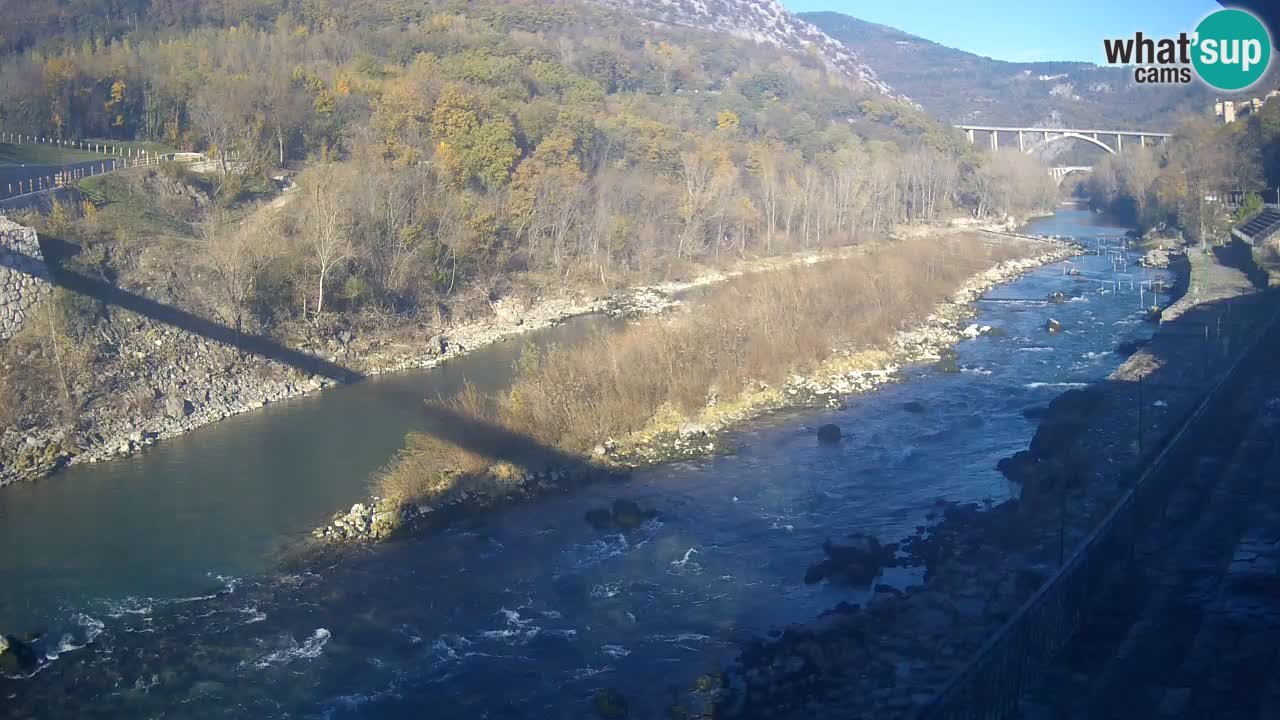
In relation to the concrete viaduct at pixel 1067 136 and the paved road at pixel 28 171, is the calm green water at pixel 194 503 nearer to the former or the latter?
the paved road at pixel 28 171

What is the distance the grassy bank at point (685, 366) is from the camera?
12.0 m

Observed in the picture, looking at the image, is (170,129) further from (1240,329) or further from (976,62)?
(976,62)

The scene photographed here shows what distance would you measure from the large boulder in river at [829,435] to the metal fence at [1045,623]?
4586 mm

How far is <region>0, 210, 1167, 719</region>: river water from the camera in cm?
731

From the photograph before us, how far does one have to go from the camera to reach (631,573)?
8.98 m

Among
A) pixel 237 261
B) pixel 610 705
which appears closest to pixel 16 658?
pixel 610 705

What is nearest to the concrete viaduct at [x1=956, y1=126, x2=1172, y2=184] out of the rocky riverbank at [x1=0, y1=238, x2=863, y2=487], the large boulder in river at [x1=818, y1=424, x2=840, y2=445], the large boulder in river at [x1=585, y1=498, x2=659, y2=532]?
the rocky riverbank at [x1=0, y1=238, x2=863, y2=487]

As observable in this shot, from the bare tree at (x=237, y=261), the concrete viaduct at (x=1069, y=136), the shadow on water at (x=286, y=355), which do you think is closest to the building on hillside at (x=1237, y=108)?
the concrete viaduct at (x=1069, y=136)

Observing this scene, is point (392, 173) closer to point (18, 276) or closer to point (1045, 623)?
point (18, 276)

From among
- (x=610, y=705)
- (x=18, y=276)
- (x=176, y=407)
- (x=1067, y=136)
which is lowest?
(x=610, y=705)

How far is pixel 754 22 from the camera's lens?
260 ft

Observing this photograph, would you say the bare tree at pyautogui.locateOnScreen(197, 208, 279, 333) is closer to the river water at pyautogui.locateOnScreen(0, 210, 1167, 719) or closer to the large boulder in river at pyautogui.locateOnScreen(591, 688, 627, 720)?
the river water at pyautogui.locateOnScreen(0, 210, 1167, 719)

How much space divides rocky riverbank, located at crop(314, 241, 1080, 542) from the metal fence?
564 centimetres

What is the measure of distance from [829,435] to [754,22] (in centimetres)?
7255
